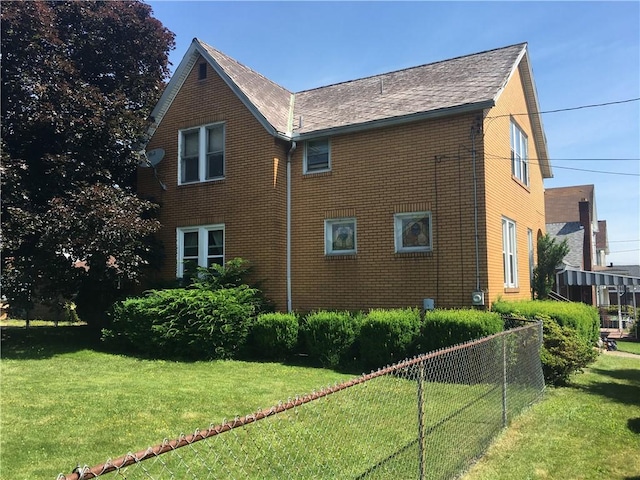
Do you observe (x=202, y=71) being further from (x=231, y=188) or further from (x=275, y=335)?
Answer: (x=275, y=335)

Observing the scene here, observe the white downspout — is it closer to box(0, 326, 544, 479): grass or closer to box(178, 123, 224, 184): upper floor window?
box(178, 123, 224, 184): upper floor window

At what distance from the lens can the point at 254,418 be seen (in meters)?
2.80

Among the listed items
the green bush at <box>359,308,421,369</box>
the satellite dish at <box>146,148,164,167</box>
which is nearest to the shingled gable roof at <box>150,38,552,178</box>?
the satellite dish at <box>146,148,164,167</box>

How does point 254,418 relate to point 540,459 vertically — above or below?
above

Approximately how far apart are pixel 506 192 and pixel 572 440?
827 centimetres

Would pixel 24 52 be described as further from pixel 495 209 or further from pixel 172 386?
pixel 495 209

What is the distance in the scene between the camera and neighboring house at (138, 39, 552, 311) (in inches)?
457

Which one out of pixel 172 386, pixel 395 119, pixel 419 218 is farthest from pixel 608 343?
pixel 172 386

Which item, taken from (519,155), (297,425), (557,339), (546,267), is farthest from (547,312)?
(297,425)

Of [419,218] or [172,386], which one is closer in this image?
[172,386]

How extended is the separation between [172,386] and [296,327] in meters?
3.68

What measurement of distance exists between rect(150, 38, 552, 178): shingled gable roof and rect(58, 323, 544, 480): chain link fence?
6.27 meters

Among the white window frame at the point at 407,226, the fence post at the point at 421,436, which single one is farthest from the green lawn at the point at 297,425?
the white window frame at the point at 407,226

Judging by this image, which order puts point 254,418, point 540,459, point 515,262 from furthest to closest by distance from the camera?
1. point 515,262
2. point 540,459
3. point 254,418
